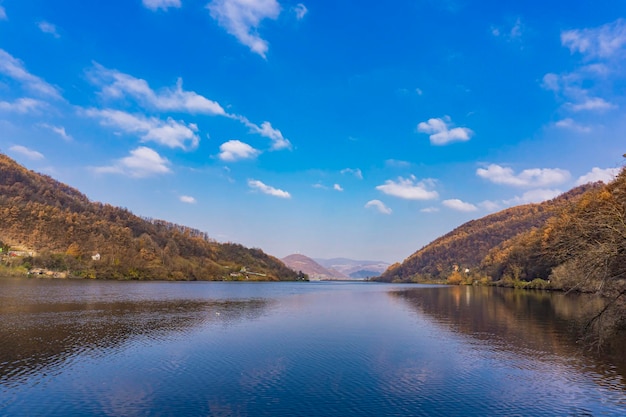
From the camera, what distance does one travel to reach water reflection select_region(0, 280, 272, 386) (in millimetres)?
25562

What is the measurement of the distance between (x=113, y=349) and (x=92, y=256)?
182 meters

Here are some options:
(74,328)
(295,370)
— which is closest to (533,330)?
(295,370)

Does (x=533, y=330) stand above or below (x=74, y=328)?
above

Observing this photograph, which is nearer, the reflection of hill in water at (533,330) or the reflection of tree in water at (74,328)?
the reflection of tree in water at (74,328)

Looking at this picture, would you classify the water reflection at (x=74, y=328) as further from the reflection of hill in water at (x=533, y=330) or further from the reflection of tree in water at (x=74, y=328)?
the reflection of hill in water at (x=533, y=330)

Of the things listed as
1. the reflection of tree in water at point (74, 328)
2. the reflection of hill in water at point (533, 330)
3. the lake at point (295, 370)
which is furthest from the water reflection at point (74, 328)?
the reflection of hill in water at point (533, 330)

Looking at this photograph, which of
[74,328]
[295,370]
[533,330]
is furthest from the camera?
[533,330]

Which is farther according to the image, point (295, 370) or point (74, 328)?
point (74, 328)

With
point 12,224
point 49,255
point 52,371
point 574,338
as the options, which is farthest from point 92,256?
point 574,338

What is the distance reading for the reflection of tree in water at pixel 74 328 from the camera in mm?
25891

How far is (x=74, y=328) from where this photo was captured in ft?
126

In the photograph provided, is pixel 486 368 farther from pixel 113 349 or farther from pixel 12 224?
pixel 12 224

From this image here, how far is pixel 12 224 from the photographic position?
190125 mm

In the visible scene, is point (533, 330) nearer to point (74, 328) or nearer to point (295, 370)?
point (295, 370)
